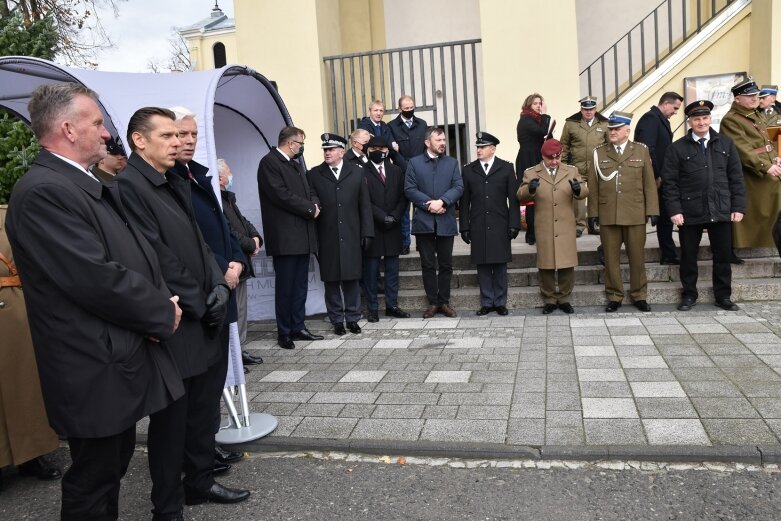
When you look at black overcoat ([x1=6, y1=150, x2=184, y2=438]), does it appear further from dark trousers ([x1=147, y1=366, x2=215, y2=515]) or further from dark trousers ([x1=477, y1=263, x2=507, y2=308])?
dark trousers ([x1=477, y1=263, x2=507, y2=308])

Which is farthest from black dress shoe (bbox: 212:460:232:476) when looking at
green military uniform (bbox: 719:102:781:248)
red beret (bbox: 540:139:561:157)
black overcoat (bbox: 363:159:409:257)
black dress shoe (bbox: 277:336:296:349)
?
green military uniform (bbox: 719:102:781:248)

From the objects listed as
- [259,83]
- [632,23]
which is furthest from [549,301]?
[632,23]

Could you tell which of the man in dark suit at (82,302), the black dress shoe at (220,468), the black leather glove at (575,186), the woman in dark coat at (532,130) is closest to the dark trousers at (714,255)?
the black leather glove at (575,186)

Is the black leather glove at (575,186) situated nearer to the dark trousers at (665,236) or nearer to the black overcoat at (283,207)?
→ the dark trousers at (665,236)

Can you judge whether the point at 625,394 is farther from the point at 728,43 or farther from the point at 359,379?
the point at 728,43

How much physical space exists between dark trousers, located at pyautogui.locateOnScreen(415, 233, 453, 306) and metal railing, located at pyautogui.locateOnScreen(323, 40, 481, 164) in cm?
336

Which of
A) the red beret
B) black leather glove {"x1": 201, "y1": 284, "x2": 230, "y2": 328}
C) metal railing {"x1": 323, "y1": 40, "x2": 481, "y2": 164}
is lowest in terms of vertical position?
black leather glove {"x1": 201, "y1": 284, "x2": 230, "y2": 328}

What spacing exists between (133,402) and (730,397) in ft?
12.1

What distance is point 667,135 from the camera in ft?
26.0

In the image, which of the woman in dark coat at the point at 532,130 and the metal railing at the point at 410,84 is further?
the metal railing at the point at 410,84

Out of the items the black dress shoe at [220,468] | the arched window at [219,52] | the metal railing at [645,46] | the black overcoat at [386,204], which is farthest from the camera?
the arched window at [219,52]

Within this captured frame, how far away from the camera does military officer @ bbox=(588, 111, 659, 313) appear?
7.13 metres

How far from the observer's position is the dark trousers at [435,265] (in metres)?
7.62

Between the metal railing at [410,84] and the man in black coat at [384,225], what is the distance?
3.12m
